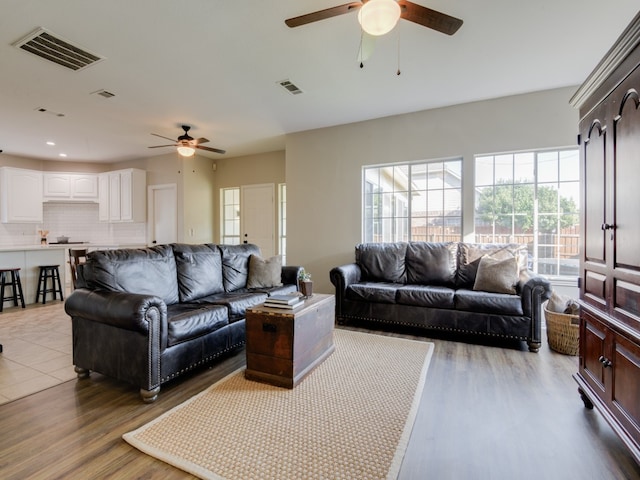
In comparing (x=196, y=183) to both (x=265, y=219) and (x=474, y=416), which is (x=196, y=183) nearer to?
(x=265, y=219)

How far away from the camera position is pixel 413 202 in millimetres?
4566

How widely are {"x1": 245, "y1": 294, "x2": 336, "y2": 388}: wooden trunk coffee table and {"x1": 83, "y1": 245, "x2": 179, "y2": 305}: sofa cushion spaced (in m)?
1.05

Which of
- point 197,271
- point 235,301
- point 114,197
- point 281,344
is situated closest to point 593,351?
point 281,344

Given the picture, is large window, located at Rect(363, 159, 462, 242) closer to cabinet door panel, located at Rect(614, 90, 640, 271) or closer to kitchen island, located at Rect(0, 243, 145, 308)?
cabinet door panel, located at Rect(614, 90, 640, 271)

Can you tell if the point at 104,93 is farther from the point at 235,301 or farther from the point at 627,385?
the point at 627,385

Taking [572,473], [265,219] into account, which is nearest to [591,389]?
[572,473]

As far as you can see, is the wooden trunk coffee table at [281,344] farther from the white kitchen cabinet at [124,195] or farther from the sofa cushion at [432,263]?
the white kitchen cabinet at [124,195]

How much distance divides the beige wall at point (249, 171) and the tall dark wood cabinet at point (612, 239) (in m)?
5.21

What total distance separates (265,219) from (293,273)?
3020 millimetres

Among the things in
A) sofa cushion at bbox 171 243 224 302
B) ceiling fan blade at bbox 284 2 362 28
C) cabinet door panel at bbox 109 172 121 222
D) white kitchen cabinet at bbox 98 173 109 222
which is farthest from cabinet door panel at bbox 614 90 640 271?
white kitchen cabinet at bbox 98 173 109 222

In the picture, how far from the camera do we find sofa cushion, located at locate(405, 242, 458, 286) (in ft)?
12.6

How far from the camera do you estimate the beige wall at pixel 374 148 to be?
12.3 feet

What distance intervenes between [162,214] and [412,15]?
6.39 m

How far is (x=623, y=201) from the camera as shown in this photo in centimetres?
151
